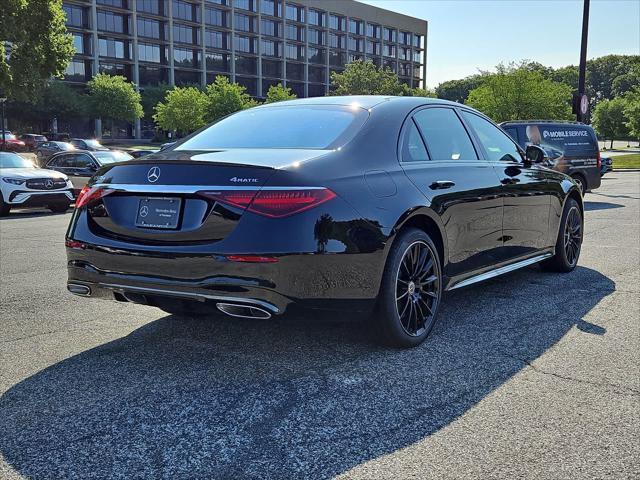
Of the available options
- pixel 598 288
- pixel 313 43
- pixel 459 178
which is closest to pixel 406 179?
pixel 459 178

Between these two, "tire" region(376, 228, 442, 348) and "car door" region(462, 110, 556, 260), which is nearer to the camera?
"tire" region(376, 228, 442, 348)

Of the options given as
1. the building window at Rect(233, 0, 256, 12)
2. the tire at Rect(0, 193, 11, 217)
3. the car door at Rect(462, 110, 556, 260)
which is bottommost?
the tire at Rect(0, 193, 11, 217)

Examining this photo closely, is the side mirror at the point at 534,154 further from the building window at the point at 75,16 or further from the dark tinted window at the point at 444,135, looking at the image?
the building window at the point at 75,16

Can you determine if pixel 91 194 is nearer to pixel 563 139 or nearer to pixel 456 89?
pixel 563 139

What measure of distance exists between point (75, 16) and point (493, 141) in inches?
3054

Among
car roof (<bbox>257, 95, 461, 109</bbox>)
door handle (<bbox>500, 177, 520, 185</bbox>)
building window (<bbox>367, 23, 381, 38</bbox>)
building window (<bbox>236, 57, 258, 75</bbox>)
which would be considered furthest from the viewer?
building window (<bbox>367, 23, 381, 38</bbox>)

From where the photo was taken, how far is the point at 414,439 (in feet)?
9.54

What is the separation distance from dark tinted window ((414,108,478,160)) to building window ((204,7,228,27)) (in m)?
86.5

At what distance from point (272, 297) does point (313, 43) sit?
334 feet

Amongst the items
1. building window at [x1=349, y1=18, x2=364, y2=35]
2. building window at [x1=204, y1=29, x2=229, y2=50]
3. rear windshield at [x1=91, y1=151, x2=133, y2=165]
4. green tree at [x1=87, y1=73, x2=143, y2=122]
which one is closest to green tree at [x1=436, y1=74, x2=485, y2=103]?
building window at [x1=349, y1=18, x2=364, y2=35]

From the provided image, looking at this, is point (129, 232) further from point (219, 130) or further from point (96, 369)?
point (219, 130)

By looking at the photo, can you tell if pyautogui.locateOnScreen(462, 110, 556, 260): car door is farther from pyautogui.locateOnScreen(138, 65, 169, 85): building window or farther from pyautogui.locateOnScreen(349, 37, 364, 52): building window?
pyautogui.locateOnScreen(349, 37, 364, 52): building window

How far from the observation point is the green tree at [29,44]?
25.3 metres

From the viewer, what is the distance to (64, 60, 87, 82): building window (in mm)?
75125
